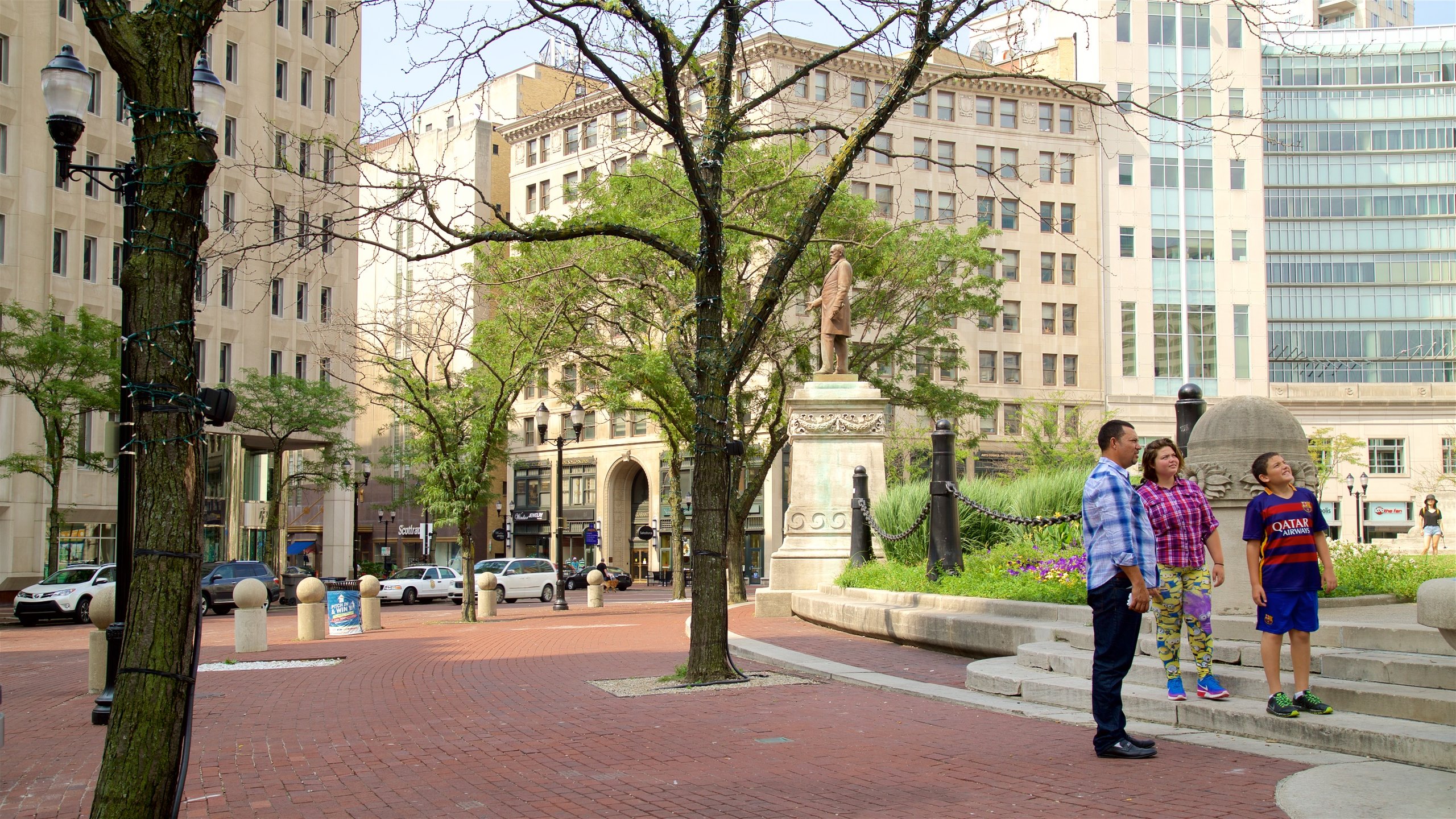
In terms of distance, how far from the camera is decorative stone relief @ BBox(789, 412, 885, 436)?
1970 centimetres

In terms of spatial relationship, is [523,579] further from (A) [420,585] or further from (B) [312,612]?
(B) [312,612]

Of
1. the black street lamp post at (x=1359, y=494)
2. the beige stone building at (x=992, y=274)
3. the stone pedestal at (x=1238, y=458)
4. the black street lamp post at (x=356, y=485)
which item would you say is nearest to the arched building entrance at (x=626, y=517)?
the beige stone building at (x=992, y=274)

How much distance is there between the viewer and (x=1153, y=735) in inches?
305

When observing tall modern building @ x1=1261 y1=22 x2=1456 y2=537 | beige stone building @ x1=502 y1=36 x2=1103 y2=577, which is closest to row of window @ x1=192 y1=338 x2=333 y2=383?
beige stone building @ x1=502 y1=36 x2=1103 y2=577

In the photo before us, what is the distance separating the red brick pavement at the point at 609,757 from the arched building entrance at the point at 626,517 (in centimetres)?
5703

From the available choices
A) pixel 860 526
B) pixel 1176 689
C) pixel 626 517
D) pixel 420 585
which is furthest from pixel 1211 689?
pixel 626 517

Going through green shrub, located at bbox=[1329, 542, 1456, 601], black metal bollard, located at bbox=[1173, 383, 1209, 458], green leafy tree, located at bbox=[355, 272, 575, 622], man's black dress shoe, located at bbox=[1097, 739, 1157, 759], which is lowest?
man's black dress shoe, located at bbox=[1097, 739, 1157, 759]

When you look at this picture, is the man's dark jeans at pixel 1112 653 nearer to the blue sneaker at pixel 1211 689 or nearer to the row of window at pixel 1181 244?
the blue sneaker at pixel 1211 689

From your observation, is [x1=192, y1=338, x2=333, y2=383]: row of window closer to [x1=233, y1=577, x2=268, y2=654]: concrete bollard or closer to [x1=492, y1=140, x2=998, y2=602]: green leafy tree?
[x1=492, y1=140, x2=998, y2=602]: green leafy tree

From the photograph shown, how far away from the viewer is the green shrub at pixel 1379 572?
10.4m

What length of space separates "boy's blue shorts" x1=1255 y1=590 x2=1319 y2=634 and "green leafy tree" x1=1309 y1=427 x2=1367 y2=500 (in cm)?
5598

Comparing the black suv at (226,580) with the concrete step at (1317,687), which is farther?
the black suv at (226,580)

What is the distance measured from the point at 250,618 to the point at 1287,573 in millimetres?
15106

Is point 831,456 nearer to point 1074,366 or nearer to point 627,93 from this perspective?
point 627,93
